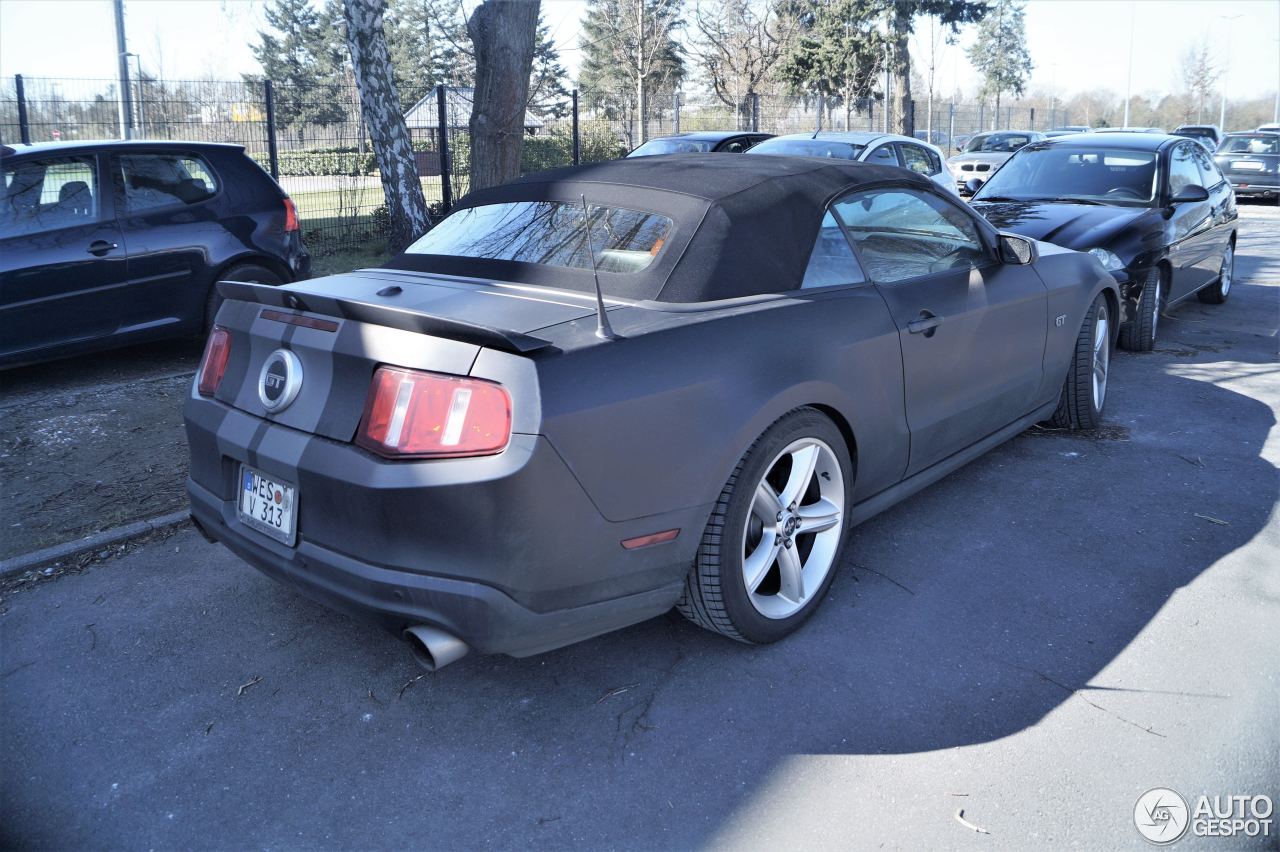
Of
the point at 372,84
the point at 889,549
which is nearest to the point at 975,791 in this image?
the point at 889,549

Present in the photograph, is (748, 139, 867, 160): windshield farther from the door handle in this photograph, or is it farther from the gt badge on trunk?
the gt badge on trunk

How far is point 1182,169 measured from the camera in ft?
27.7

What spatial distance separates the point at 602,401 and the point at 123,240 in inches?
202

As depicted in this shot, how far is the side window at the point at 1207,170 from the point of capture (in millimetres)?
8961

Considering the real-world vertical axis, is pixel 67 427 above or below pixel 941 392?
below

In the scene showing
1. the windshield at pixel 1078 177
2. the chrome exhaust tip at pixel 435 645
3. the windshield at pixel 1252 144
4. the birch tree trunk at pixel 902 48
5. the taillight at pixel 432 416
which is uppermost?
the birch tree trunk at pixel 902 48

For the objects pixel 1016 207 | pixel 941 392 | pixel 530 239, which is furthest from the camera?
pixel 1016 207

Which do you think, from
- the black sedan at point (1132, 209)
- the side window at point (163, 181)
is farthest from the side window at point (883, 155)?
the side window at point (163, 181)

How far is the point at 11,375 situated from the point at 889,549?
19.3ft

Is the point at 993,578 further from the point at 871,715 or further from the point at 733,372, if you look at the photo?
the point at 733,372

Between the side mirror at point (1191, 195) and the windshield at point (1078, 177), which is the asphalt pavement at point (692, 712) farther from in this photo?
the windshield at point (1078, 177)

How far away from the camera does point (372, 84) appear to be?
1075cm

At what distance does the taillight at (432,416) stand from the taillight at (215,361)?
0.84 meters

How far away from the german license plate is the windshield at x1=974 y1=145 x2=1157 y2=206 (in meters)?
7.19
